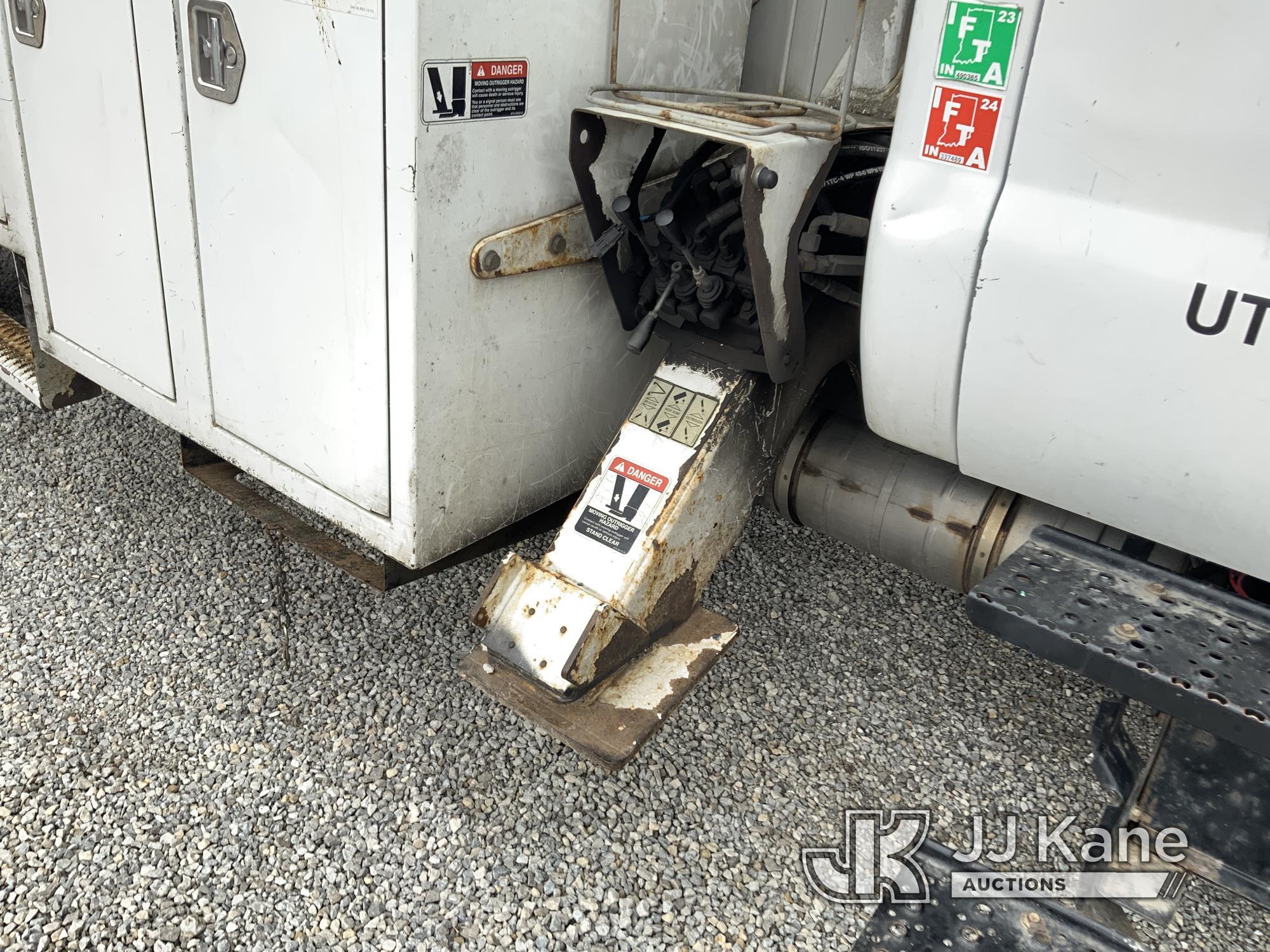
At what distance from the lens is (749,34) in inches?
86.8

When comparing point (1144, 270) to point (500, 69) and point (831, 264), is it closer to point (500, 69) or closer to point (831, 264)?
point (831, 264)

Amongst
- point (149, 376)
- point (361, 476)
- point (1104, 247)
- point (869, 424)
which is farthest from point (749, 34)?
point (149, 376)

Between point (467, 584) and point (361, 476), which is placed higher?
point (361, 476)

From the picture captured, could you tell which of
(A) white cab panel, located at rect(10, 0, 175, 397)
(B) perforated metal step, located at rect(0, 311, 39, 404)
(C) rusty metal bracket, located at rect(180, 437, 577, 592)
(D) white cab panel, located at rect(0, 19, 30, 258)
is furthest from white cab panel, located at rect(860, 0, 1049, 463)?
(B) perforated metal step, located at rect(0, 311, 39, 404)

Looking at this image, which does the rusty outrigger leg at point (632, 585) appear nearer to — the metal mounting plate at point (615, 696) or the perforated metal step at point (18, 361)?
the metal mounting plate at point (615, 696)

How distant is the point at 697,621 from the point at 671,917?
22.0 inches

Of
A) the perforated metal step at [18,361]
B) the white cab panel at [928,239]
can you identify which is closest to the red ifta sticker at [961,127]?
the white cab panel at [928,239]

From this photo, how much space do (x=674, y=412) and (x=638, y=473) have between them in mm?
142

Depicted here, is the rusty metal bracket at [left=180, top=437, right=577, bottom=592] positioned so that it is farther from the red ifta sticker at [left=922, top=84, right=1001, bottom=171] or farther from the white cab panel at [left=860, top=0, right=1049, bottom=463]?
the red ifta sticker at [left=922, top=84, right=1001, bottom=171]

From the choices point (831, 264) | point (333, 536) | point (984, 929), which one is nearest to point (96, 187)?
point (333, 536)

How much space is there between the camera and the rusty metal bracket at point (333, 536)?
2084 millimetres

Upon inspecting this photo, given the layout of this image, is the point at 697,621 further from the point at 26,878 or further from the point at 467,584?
the point at 26,878

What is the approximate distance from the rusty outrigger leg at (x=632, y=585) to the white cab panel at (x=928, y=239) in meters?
0.33

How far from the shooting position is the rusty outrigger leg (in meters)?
1.81
